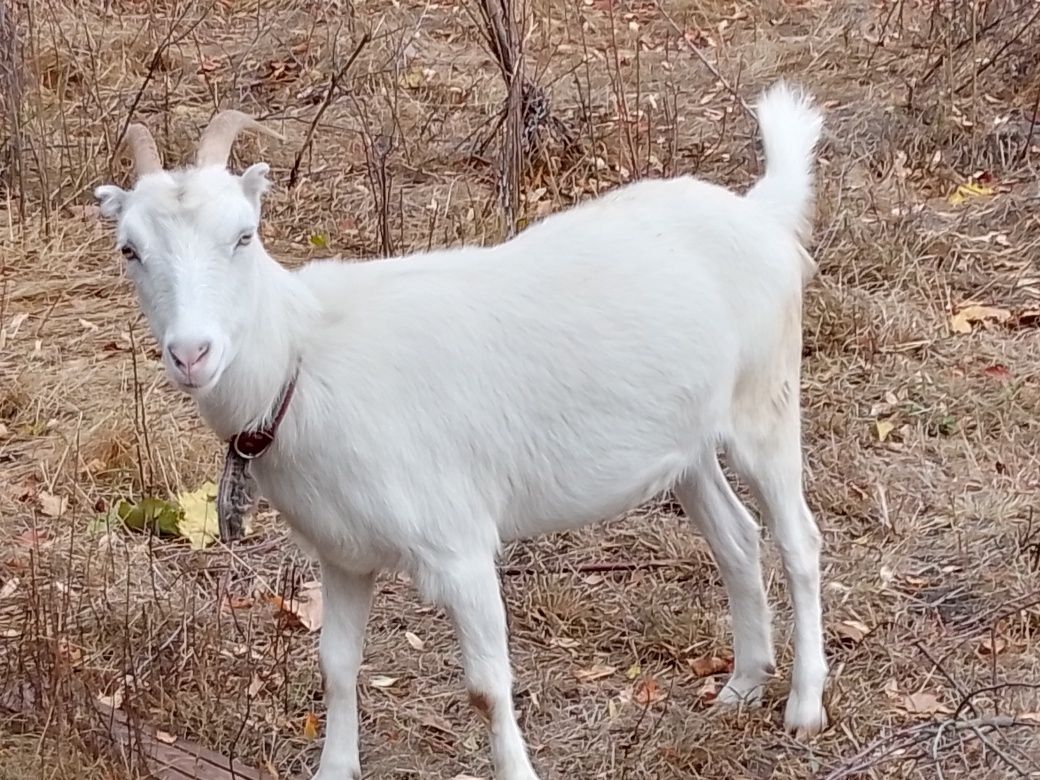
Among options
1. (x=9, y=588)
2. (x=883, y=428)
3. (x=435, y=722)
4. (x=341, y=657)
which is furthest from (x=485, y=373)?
(x=883, y=428)

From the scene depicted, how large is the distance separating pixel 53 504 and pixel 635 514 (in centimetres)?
173

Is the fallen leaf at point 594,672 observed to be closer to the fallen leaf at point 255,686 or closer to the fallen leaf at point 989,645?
the fallen leaf at point 255,686

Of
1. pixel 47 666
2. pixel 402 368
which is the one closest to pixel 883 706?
pixel 402 368

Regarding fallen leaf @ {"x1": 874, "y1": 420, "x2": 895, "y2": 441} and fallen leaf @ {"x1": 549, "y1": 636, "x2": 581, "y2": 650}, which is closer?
fallen leaf @ {"x1": 549, "y1": 636, "x2": 581, "y2": 650}

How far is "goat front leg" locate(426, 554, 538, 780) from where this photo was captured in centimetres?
296

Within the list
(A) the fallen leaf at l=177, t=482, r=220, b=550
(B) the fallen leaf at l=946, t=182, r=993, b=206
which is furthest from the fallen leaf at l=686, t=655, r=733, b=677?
(B) the fallen leaf at l=946, t=182, r=993, b=206

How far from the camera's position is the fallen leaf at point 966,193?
246 inches

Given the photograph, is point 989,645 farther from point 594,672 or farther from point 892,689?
point 594,672

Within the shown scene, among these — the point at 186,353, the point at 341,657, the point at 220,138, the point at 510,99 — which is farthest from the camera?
the point at 510,99

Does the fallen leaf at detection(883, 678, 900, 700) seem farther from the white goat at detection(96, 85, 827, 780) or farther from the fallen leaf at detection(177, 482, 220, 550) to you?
the fallen leaf at detection(177, 482, 220, 550)

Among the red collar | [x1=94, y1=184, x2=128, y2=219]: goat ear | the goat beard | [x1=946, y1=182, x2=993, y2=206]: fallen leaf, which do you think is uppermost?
[x1=94, y1=184, x2=128, y2=219]: goat ear

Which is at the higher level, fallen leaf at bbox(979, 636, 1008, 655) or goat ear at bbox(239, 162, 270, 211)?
goat ear at bbox(239, 162, 270, 211)

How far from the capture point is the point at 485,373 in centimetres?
304

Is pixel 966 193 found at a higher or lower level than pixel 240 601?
higher
